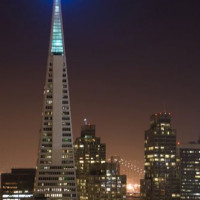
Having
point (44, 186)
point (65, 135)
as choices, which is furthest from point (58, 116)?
point (44, 186)

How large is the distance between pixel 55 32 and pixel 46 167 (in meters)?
31.8

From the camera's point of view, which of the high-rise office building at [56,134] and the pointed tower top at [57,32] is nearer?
the high-rise office building at [56,134]

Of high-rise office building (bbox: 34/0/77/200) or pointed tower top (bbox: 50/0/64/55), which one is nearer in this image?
high-rise office building (bbox: 34/0/77/200)

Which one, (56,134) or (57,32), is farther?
(57,32)

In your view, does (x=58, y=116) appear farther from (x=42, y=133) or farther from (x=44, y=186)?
(x=44, y=186)

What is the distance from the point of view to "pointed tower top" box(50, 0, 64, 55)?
180625 mm

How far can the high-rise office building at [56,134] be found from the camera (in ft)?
590

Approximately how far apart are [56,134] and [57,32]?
78.9 ft

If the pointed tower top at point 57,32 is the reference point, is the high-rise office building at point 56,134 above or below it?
below

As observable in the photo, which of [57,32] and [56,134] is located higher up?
[57,32]

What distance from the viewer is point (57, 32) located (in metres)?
182

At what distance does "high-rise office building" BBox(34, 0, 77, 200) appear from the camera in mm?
179750

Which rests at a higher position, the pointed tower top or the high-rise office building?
the pointed tower top

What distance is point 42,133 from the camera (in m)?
180
